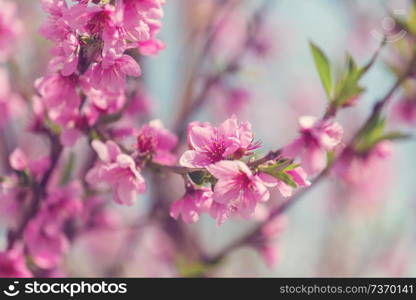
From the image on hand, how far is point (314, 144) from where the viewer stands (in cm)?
112

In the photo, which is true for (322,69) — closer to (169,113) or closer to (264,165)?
(264,165)

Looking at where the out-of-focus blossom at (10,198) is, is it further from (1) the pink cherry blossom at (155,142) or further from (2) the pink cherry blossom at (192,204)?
(2) the pink cherry blossom at (192,204)

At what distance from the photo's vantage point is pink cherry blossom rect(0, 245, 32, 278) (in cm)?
142

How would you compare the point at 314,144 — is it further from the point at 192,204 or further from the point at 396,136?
the point at 396,136

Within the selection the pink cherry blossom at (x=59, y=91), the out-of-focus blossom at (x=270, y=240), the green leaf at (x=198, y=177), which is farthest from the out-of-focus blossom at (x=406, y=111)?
the pink cherry blossom at (x=59, y=91)

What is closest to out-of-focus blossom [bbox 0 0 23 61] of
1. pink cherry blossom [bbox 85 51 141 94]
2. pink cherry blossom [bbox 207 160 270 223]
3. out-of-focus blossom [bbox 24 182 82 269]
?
out-of-focus blossom [bbox 24 182 82 269]

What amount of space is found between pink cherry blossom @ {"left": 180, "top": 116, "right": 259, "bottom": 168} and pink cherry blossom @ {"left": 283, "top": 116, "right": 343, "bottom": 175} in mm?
96

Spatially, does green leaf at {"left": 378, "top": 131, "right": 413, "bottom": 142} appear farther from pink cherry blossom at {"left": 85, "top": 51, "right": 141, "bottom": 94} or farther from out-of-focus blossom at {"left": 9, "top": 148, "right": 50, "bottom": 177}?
out-of-focus blossom at {"left": 9, "top": 148, "right": 50, "bottom": 177}

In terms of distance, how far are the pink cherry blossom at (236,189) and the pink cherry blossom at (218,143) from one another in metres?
0.06

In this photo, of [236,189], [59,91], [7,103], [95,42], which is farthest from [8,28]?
[236,189]

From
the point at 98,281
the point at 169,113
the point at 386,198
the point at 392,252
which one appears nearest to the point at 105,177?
the point at 98,281

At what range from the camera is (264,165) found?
1084 millimetres

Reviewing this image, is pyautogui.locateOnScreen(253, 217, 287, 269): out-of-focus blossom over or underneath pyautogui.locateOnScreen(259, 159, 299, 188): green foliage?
over

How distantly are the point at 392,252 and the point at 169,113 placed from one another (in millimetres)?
2441
